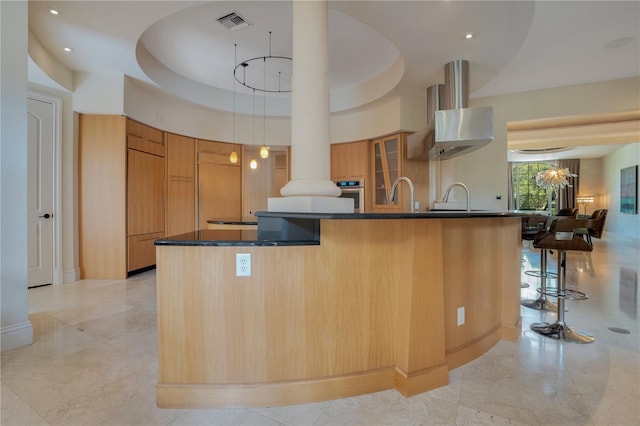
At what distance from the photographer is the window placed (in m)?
12.7

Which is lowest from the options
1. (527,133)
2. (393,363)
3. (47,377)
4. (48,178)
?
(47,377)

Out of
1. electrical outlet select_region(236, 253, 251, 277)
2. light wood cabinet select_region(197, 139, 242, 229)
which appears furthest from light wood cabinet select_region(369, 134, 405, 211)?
electrical outlet select_region(236, 253, 251, 277)

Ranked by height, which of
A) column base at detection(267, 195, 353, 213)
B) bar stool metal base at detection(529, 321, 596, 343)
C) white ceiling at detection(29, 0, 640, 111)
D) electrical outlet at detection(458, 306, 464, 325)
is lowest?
bar stool metal base at detection(529, 321, 596, 343)

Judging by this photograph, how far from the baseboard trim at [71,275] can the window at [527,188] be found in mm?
14410

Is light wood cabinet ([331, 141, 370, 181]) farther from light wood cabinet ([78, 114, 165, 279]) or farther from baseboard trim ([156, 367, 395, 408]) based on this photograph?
baseboard trim ([156, 367, 395, 408])

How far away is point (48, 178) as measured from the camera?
3902 millimetres

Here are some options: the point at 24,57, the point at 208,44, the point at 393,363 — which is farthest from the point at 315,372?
the point at 208,44

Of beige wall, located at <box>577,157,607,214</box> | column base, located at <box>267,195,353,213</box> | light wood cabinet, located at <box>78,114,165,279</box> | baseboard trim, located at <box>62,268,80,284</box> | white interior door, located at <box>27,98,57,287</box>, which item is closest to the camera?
column base, located at <box>267,195,353,213</box>

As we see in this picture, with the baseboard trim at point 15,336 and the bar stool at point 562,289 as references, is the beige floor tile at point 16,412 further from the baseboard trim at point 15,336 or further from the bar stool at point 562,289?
the bar stool at point 562,289

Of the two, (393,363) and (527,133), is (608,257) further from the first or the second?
(393,363)

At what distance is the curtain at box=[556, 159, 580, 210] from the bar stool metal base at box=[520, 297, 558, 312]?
11604mm

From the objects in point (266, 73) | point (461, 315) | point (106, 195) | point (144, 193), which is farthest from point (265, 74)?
point (461, 315)

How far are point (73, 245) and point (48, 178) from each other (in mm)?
935

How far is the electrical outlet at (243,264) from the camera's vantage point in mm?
1521
